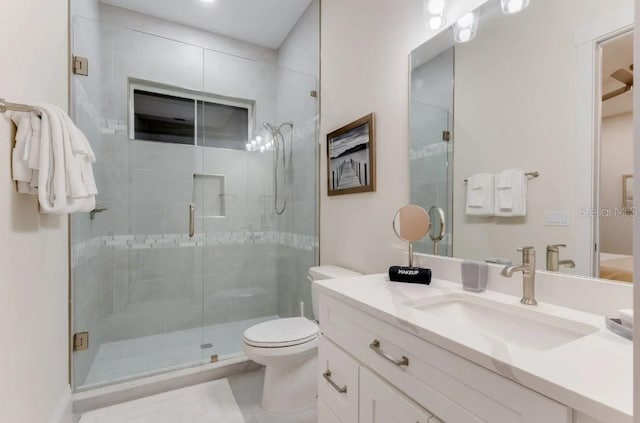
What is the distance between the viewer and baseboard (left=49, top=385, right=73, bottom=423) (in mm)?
1464

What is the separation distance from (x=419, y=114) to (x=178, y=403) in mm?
2101

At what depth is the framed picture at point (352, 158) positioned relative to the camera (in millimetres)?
1777

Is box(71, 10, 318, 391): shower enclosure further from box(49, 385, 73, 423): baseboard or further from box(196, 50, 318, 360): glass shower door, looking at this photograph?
box(49, 385, 73, 423): baseboard

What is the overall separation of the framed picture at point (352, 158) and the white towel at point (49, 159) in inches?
54.4

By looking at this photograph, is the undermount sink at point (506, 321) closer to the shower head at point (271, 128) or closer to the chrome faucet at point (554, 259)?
the chrome faucet at point (554, 259)

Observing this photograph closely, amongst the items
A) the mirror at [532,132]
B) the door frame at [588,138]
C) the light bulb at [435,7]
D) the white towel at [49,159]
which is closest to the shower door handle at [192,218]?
the white towel at [49,159]

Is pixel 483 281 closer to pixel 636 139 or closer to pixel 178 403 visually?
pixel 636 139

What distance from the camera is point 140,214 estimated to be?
2529 millimetres

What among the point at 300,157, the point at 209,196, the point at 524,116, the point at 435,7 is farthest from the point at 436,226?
the point at 209,196

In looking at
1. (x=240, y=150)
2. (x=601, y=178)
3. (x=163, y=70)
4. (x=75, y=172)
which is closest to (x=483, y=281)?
(x=601, y=178)

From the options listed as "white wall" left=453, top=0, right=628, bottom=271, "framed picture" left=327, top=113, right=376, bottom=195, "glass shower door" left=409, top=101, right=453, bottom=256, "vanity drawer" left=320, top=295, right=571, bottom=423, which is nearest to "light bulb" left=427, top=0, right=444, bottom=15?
"white wall" left=453, top=0, right=628, bottom=271

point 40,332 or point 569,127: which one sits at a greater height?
point 569,127

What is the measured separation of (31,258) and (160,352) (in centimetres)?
139

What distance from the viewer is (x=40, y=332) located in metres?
1.30
